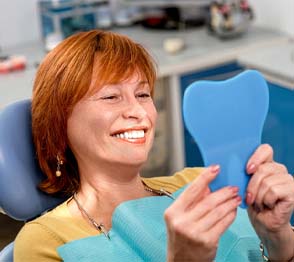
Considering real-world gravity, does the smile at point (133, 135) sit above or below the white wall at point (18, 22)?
above

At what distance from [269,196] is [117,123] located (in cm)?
38

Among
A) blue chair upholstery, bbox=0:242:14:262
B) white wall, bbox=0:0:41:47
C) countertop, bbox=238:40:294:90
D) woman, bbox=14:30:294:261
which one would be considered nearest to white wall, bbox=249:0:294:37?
countertop, bbox=238:40:294:90

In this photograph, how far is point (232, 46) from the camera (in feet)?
9.36

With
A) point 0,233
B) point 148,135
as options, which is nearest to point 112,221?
point 148,135

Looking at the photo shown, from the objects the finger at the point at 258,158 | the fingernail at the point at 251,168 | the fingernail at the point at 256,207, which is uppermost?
Result: the finger at the point at 258,158

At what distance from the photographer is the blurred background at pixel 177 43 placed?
2.54 m

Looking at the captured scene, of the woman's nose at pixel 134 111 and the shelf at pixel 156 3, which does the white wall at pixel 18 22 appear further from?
the woman's nose at pixel 134 111

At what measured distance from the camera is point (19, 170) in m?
1.57

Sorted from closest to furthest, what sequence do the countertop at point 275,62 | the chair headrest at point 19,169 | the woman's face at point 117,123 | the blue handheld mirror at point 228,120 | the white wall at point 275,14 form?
1. the blue handheld mirror at point 228,120
2. the woman's face at point 117,123
3. the chair headrest at point 19,169
4. the countertop at point 275,62
5. the white wall at point 275,14

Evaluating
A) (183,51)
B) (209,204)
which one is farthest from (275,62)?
(209,204)

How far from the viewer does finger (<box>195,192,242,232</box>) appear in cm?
106

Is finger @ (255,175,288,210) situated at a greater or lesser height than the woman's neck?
greater

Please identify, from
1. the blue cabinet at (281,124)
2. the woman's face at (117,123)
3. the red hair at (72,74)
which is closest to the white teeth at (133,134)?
the woman's face at (117,123)

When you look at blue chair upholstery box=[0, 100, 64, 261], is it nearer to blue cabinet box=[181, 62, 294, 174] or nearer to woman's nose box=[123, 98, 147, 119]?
woman's nose box=[123, 98, 147, 119]
